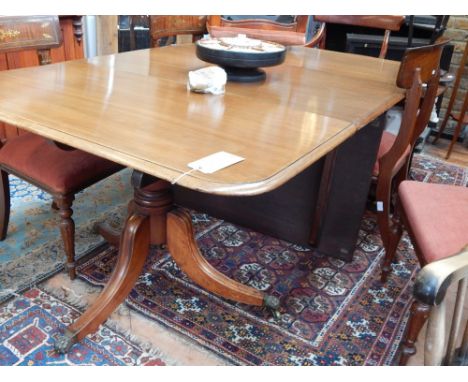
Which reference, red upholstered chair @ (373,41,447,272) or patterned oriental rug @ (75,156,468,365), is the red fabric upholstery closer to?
red upholstered chair @ (373,41,447,272)

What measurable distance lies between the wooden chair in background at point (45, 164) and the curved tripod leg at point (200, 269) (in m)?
0.29

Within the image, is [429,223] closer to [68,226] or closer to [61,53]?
[68,226]

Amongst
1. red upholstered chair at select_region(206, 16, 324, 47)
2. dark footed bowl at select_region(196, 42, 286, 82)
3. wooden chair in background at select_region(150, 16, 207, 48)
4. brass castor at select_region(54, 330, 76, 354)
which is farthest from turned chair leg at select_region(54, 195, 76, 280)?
red upholstered chair at select_region(206, 16, 324, 47)

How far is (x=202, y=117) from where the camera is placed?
1142mm

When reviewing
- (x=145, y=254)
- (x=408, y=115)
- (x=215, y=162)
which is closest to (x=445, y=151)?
(x=408, y=115)

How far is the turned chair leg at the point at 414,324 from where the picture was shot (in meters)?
1.16

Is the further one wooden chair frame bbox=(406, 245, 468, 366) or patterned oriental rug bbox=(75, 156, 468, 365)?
patterned oriental rug bbox=(75, 156, 468, 365)

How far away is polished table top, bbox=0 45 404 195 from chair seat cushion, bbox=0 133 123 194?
0.88 feet

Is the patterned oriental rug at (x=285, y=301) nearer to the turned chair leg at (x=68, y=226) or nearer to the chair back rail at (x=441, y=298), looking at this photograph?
the turned chair leg at (x=68, y=226)

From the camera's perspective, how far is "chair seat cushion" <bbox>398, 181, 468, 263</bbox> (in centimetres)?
117

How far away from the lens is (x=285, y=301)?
1614 mm

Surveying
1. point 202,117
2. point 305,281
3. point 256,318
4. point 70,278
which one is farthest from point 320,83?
point 70,278

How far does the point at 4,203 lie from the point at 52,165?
376mm

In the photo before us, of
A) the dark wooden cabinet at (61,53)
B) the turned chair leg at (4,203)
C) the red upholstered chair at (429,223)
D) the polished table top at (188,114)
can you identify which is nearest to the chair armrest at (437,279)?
the polished table top at (188,114)
